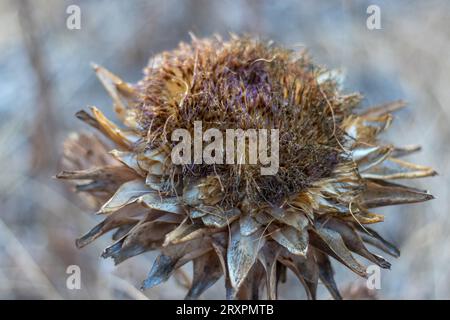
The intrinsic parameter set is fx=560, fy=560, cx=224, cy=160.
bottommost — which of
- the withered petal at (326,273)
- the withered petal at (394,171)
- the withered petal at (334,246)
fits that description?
the withered petal at (326,273)

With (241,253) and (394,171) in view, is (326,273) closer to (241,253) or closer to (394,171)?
(241,253)

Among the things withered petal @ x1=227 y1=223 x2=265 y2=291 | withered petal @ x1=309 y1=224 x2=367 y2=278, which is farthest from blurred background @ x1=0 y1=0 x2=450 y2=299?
withered petal @ x1=227 y1=223 x2=265 y2=291

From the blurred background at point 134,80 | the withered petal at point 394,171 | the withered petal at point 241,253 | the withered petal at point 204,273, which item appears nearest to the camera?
the withered petal at point 241,253

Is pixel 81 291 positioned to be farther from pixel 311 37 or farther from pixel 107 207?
pixel 311 37

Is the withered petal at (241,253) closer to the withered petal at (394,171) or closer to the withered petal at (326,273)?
the withered petal at (326,273)

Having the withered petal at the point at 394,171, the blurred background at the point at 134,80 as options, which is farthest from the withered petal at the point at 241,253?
the blurred background at the point at 134,80

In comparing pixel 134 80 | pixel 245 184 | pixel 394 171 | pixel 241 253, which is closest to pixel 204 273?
pixel 241 253
